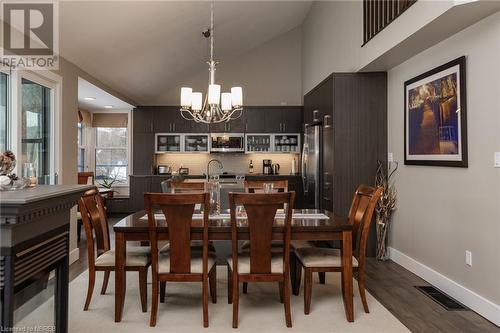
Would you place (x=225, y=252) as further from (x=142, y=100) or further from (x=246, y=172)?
(x=142, y=100)

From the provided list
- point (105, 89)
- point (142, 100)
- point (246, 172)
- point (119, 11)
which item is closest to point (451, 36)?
point (119, 11)

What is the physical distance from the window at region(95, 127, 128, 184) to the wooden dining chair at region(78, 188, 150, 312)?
213 inches

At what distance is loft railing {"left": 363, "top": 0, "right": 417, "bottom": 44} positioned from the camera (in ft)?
11.5

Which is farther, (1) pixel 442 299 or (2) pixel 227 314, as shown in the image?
(1) pixel 442 299

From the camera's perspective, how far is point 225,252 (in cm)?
418

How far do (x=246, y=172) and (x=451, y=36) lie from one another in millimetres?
5422

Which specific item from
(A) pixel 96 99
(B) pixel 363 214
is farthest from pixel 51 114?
(B) pixel 363 214

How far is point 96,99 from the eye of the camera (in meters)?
6.62

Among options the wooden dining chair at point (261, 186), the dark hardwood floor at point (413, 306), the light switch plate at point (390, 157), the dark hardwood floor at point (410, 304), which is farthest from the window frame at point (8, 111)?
the light switch plate at point (390, 157)

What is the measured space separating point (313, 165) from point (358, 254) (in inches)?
109

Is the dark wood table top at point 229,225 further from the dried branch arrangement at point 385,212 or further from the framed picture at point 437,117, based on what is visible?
the dried branch arrangement at point 385,212

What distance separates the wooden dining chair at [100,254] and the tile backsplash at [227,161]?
5.10 m

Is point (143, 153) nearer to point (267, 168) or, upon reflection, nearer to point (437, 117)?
point (267, 168)

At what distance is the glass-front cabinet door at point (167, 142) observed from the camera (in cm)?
796
